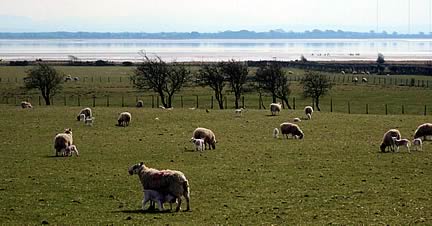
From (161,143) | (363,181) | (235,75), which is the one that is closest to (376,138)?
(161,143)

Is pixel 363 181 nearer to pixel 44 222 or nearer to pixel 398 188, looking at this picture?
pixel 398 188

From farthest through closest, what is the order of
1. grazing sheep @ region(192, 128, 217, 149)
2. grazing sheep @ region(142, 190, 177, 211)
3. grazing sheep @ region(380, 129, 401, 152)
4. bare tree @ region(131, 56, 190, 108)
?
bare tree @ region(131, 56, 190, 108) < grazing sheep @ region(192, 128, 217, 149) < grazing sheep @ region(380, 129, 401, 152) < grazing sheep @ region(142, 190, 177, 211)

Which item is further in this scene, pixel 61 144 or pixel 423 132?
pixel 423 132

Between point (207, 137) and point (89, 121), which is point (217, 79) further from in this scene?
point (207, 137)

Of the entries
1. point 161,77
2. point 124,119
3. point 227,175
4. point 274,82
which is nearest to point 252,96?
point 274,82

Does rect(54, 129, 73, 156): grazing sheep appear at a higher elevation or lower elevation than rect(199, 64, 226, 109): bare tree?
lower

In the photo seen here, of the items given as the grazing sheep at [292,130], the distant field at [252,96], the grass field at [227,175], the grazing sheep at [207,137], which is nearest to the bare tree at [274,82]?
the distant field at [252,96]

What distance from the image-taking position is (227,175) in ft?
88.1

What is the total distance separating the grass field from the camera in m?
19.5

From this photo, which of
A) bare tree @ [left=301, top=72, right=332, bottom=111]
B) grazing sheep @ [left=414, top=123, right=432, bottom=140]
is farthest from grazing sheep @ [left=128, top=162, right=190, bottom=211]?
bare tree @ [left=301, top=72, right=332, bottom=111]

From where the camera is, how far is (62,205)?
21.0 m

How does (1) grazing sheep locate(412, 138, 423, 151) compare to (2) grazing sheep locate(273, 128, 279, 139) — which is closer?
(1) grazing sheep locate(412, 138, 423, 151)

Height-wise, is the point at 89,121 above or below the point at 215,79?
below

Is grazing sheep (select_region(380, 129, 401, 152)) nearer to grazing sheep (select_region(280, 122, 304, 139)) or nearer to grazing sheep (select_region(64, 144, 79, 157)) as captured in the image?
grazing sheep (select_region(280, 122, 304, 139))
